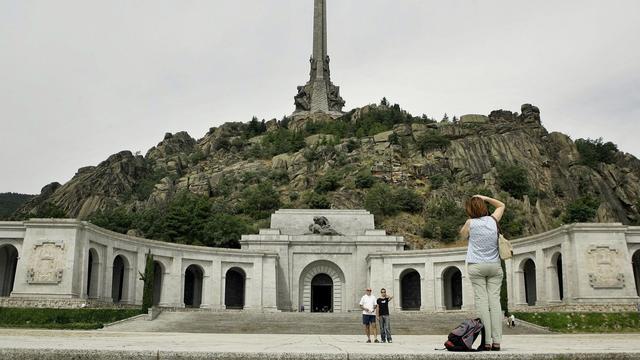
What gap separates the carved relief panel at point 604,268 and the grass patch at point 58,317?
26192mm

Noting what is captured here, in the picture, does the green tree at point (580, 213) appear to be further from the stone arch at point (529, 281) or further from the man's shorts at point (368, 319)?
the man's shorts at point (368, 319)

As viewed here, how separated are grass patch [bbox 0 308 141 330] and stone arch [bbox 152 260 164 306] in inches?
414

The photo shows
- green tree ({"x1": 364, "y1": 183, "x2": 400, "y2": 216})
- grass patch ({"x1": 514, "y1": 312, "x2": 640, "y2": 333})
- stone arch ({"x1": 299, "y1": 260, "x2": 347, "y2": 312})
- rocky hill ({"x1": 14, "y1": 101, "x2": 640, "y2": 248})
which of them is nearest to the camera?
grass patch ({"x1": 514, "y1": 312, "x2": 640, "y2": 333})

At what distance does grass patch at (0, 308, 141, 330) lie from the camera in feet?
106

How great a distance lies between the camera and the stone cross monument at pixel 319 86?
9658 centimetres

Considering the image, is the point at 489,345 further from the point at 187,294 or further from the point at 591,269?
the point at 187,294

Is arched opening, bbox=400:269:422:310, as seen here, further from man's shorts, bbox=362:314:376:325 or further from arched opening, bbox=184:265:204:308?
man's shorts, bbox=362:314:376:325

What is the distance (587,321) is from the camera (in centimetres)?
3484

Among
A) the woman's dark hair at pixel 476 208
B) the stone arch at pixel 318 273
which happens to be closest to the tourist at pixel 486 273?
the woman's dark hair at pixel 476 208

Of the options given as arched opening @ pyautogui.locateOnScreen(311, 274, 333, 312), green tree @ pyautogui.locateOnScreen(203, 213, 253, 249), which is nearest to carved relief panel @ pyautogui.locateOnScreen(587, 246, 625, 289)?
arched opening @ pyautogui.locateOnScreen(311, 274, 333, 312)

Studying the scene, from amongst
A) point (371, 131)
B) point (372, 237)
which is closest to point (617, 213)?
point (371, 131)

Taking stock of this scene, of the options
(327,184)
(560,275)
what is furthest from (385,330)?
(327,184)

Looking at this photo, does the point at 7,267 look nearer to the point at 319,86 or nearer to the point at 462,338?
the point at 462,338

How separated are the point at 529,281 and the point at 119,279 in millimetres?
28305
